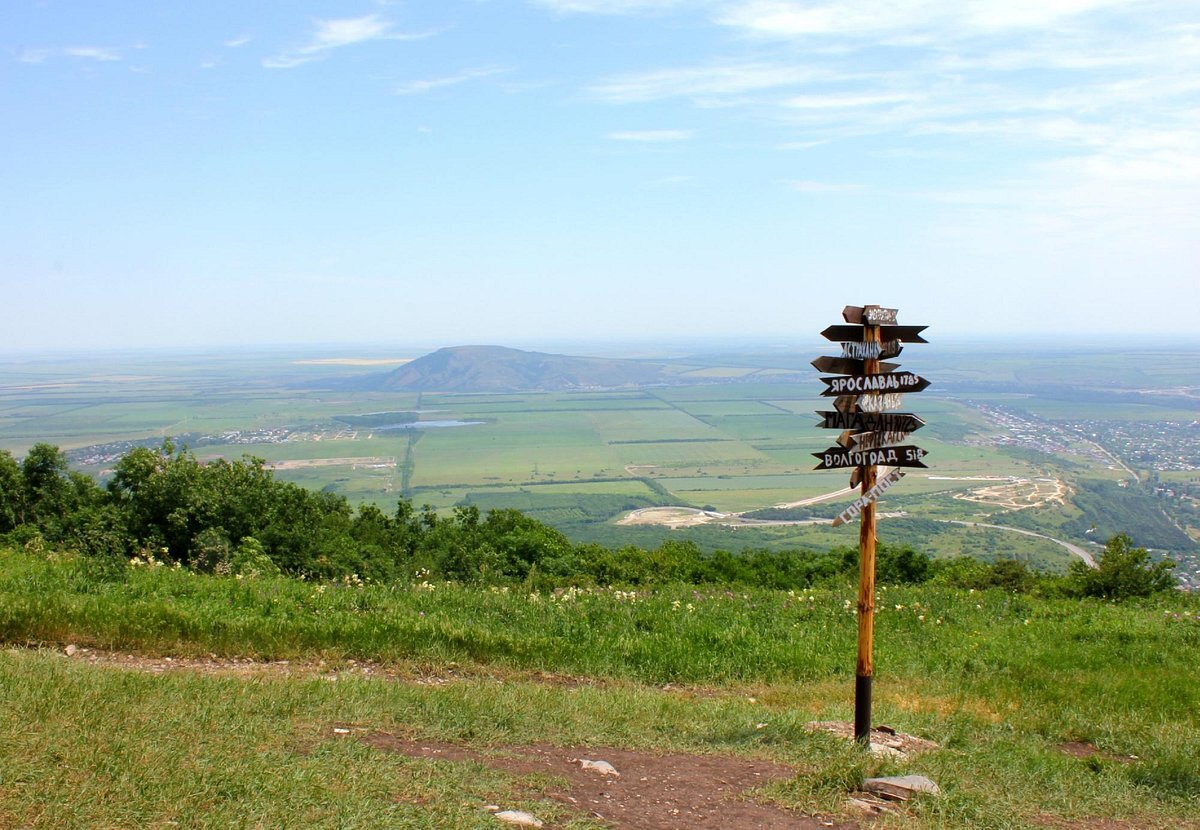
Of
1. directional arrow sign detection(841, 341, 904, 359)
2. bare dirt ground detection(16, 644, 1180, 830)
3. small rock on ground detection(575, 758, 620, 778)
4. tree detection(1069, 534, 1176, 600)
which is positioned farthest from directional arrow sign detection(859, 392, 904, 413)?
tree detection(1069, 534, 1176, 600)

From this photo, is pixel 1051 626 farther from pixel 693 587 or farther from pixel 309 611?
pixel 309 611

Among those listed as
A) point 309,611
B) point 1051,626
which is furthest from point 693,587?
point 309,611

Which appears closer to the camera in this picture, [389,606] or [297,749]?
[297,749]

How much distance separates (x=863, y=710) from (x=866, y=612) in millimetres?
749

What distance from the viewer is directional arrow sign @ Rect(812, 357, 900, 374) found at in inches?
240

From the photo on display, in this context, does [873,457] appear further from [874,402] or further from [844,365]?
[844,365]

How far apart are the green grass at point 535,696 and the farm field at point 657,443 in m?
2.30

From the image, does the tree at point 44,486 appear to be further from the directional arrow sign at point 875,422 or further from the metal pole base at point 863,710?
the directional arrow sign at point 875,422

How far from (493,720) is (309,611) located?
3.84 meters

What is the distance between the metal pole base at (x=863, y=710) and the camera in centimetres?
632

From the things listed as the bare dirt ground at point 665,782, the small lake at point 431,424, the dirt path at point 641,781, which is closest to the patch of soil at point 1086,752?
the bare dirt ground at point 665,782

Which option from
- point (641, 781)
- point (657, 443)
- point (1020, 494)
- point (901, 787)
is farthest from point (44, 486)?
Result: point (657, 443)

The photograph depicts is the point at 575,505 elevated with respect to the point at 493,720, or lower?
lower

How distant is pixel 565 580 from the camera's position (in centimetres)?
1423
